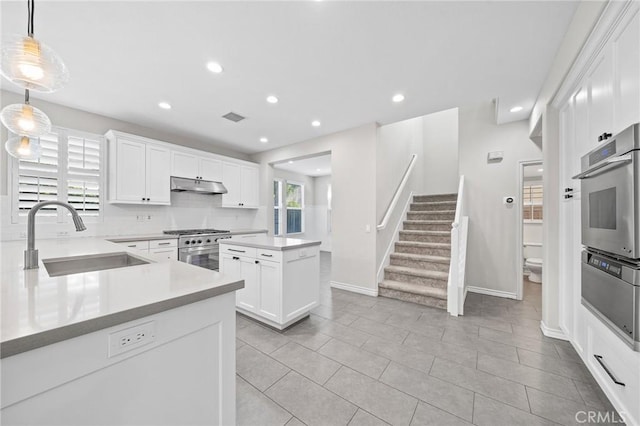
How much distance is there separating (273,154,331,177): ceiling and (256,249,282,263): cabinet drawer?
11.9 ft

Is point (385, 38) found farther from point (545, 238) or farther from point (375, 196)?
point (545, 238)

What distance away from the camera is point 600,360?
1464 millimetres

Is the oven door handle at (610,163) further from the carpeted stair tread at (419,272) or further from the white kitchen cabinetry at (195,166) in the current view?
the white kitchen cabinetry at (195,166)

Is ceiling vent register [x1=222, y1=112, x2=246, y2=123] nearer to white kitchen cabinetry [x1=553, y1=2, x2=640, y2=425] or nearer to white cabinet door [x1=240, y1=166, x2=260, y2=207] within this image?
white cabinet door [x1=240, y1=166, x2=260, y2=207]

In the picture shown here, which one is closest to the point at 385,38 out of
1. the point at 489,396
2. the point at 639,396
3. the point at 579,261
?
the point at 579,261

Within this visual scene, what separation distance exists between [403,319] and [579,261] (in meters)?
1.67

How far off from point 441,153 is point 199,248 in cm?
555

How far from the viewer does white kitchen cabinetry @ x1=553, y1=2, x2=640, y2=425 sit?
48.0 inches

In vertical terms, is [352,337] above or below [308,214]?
below

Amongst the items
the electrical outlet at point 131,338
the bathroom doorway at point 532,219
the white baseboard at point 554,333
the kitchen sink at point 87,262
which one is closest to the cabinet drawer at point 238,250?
the kitchen sink at point 87,262

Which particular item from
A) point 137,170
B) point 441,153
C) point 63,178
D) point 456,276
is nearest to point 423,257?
point 456,276

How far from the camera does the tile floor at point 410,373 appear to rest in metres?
1.49

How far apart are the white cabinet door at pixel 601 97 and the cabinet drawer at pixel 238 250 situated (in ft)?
9.80

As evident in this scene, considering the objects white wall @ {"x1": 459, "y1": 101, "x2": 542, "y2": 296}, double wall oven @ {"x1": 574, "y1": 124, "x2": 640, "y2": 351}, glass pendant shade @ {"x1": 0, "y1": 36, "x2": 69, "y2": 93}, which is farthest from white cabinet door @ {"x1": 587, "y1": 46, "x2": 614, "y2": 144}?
glass pendant shade @ {"x1": 0, "y1": 36, "x2": 69, "y2": 93}
